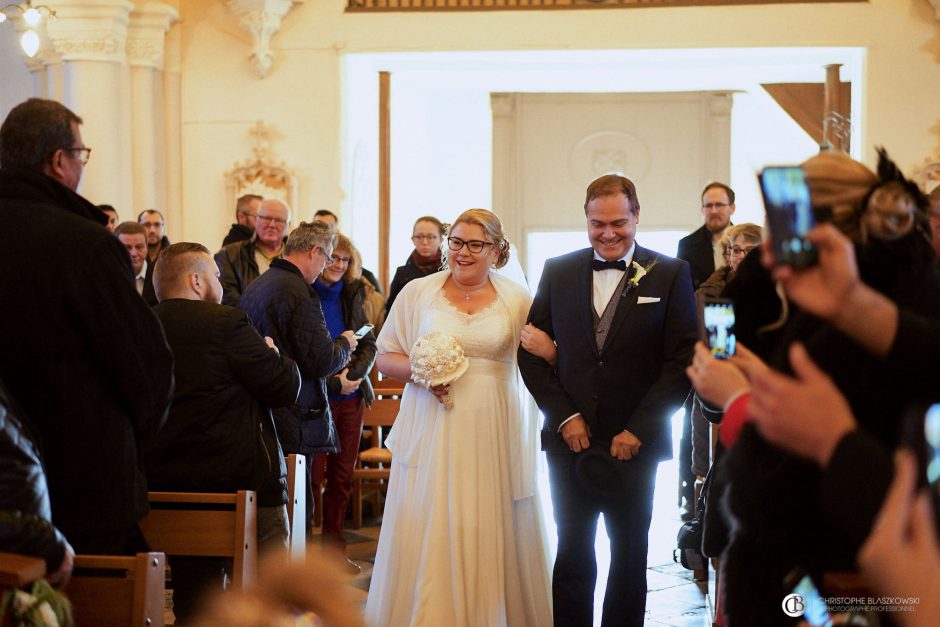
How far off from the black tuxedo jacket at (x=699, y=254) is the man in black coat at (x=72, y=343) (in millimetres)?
4547

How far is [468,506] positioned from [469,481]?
10 cm

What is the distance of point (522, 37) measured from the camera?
32.7 feet

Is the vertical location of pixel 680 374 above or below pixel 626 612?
above

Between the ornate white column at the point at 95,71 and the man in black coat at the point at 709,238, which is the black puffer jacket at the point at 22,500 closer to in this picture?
the man in black coat at the point at 709,238

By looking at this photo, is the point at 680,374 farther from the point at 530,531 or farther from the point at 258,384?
the point at 258,384

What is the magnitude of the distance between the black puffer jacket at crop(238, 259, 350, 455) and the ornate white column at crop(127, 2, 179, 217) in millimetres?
5215

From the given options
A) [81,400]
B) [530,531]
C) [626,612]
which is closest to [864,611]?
[81,400]

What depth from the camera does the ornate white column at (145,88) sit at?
9953 mm

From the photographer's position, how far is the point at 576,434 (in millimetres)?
3949

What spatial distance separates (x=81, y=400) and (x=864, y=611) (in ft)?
6.79

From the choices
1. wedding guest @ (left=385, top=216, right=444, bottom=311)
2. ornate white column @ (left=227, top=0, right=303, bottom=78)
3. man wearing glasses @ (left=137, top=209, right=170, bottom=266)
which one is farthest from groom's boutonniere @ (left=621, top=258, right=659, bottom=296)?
ornate white column @ (left=227, top=0, right=303, bottom=78)

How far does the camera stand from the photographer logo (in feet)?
5.98

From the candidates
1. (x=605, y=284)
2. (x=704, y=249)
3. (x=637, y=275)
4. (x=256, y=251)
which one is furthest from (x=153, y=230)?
(x=637, y=275)

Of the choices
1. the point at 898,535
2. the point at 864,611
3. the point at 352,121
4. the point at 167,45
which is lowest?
the point at 864,611
